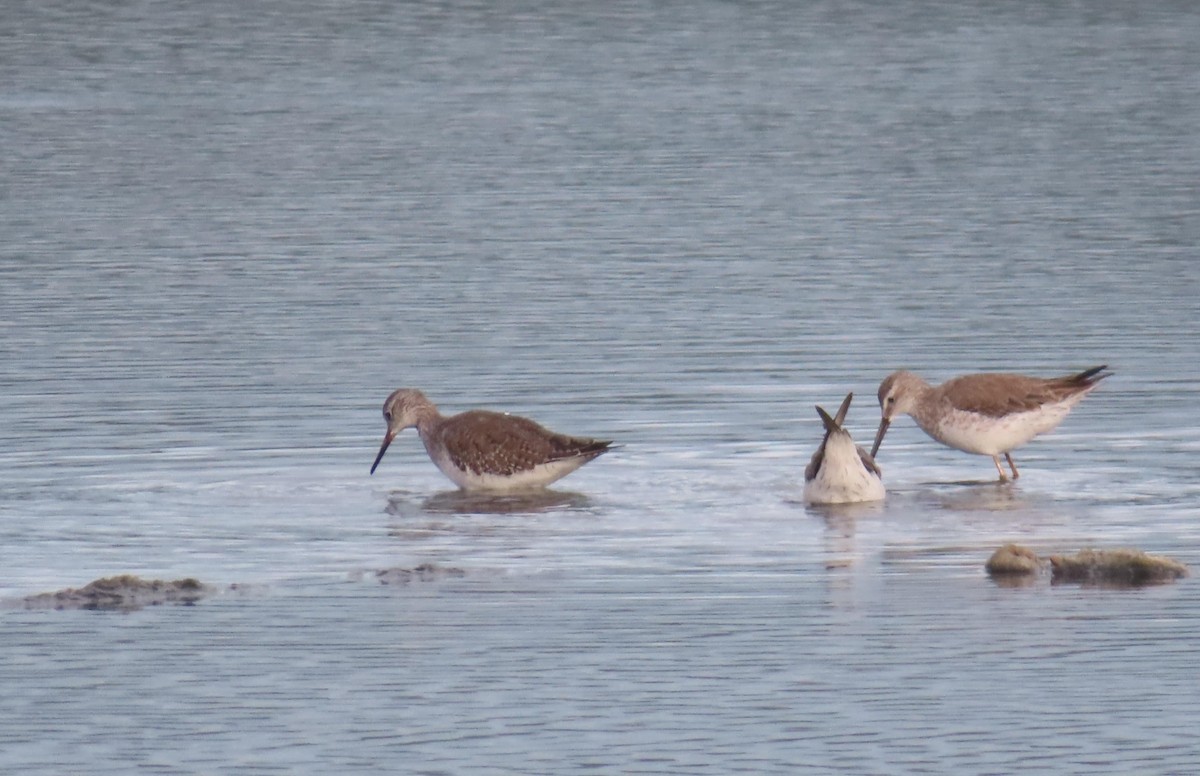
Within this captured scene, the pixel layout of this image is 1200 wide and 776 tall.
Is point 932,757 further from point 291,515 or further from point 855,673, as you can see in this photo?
point 291,515

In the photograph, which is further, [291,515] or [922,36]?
[922,36]

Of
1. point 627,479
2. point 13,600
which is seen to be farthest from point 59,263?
point 13,600

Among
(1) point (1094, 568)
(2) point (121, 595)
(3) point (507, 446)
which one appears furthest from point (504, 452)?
(1) point (1094, 568)

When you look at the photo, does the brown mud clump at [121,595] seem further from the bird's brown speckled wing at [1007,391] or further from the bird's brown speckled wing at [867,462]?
the bird's brown speckled wing at [1007,391]

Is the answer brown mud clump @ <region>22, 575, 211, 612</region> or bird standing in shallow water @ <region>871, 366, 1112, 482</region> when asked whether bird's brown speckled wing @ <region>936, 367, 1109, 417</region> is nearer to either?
bird standing in shallow water @ <region>871, 366, 1112, 482</region>

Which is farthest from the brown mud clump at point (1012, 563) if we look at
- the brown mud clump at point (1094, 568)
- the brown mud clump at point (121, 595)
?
the brown mud clump at point (121, 595)

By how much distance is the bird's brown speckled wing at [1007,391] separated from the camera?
15477mm

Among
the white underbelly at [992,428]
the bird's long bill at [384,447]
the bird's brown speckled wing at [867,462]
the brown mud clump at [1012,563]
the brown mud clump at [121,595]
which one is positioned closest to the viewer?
the brown mud clump at [121,595]

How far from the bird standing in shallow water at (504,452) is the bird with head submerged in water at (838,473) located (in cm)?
147

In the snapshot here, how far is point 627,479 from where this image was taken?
49.8ft

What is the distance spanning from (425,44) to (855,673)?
44.4 metres

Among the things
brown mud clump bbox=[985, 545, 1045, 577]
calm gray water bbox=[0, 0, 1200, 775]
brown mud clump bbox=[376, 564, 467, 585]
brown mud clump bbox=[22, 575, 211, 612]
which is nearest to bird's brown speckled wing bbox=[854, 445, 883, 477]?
calm gray water bbox=[0, 0, 1200, 775]

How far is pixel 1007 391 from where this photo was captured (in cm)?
1565

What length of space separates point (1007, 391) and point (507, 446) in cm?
292
